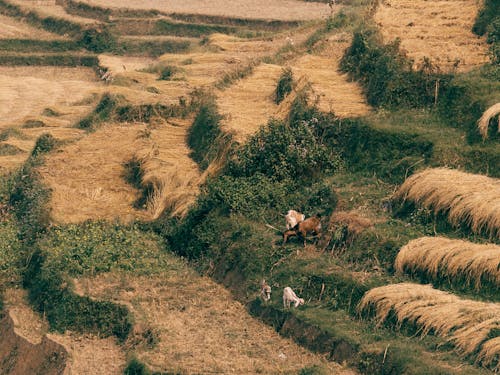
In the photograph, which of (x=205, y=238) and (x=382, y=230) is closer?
(x=382, y=230)

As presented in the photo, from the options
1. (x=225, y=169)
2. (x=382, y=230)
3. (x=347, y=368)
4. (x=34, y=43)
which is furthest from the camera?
(x=34, y=43)

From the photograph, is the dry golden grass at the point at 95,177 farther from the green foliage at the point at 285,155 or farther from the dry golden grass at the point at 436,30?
the dry golden grass at the point at 436,30

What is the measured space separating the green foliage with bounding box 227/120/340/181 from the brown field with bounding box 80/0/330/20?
25174mm

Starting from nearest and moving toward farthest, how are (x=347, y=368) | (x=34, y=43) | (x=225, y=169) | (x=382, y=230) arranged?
1. (x=347, y=368)
2. (x=382, y=230)
3. (x=225, y=169)
4. (x=34, y=43)

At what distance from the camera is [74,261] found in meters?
17.4

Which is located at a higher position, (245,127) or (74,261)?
(245,127)

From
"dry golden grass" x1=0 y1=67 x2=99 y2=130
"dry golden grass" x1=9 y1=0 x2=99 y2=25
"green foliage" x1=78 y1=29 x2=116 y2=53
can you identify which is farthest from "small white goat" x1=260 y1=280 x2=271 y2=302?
"dry golden grass" x1=9 y1=0 x2=99 y2=25

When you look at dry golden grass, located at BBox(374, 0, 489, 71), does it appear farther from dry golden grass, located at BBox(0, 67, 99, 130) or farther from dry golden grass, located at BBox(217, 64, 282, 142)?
dry golden grass, located at BBox(0, 67, 99, 130)

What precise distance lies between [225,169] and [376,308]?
5.29 meters

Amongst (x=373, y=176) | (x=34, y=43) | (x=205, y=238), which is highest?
(x=373, y=176)

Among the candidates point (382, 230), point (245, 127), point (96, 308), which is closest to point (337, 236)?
point (382, 230)

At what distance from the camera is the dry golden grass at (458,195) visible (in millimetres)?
15055

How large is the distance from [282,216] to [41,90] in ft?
68.1

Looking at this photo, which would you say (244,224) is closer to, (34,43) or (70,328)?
(70,328)
